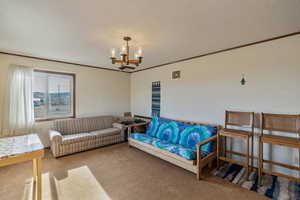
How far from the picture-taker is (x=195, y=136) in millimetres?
2979

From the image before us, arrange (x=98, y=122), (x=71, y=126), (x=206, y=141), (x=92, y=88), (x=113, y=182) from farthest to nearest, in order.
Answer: (x=92, y=88), (x=98, y=122), (x=71, y=126), (x=206, y=141), (x=113, y=182)

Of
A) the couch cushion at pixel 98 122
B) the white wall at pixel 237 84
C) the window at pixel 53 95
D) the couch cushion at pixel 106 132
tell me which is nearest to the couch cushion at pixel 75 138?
the couch cushion at pixel 106 132

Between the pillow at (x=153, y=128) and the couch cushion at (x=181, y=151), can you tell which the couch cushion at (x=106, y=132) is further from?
the couch cushion at (x=181, y=151)

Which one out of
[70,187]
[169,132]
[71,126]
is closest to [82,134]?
[71,126]

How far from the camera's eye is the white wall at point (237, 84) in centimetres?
231

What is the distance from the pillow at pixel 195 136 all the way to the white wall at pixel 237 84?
40cm

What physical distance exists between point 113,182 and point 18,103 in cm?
282

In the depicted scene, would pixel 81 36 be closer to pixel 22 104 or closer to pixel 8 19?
pixel 8 19

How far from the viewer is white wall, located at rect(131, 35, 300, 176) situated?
7.57 feet

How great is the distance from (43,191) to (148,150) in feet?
6.38

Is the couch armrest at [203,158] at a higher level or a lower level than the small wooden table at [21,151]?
lower

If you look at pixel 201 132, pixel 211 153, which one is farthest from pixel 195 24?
pixel 211 153

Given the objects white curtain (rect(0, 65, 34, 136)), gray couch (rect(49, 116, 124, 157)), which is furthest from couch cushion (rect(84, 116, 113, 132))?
white curtain (rect(0, 65, 34, 136))

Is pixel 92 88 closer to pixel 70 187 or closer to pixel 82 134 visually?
pixel 82 134
